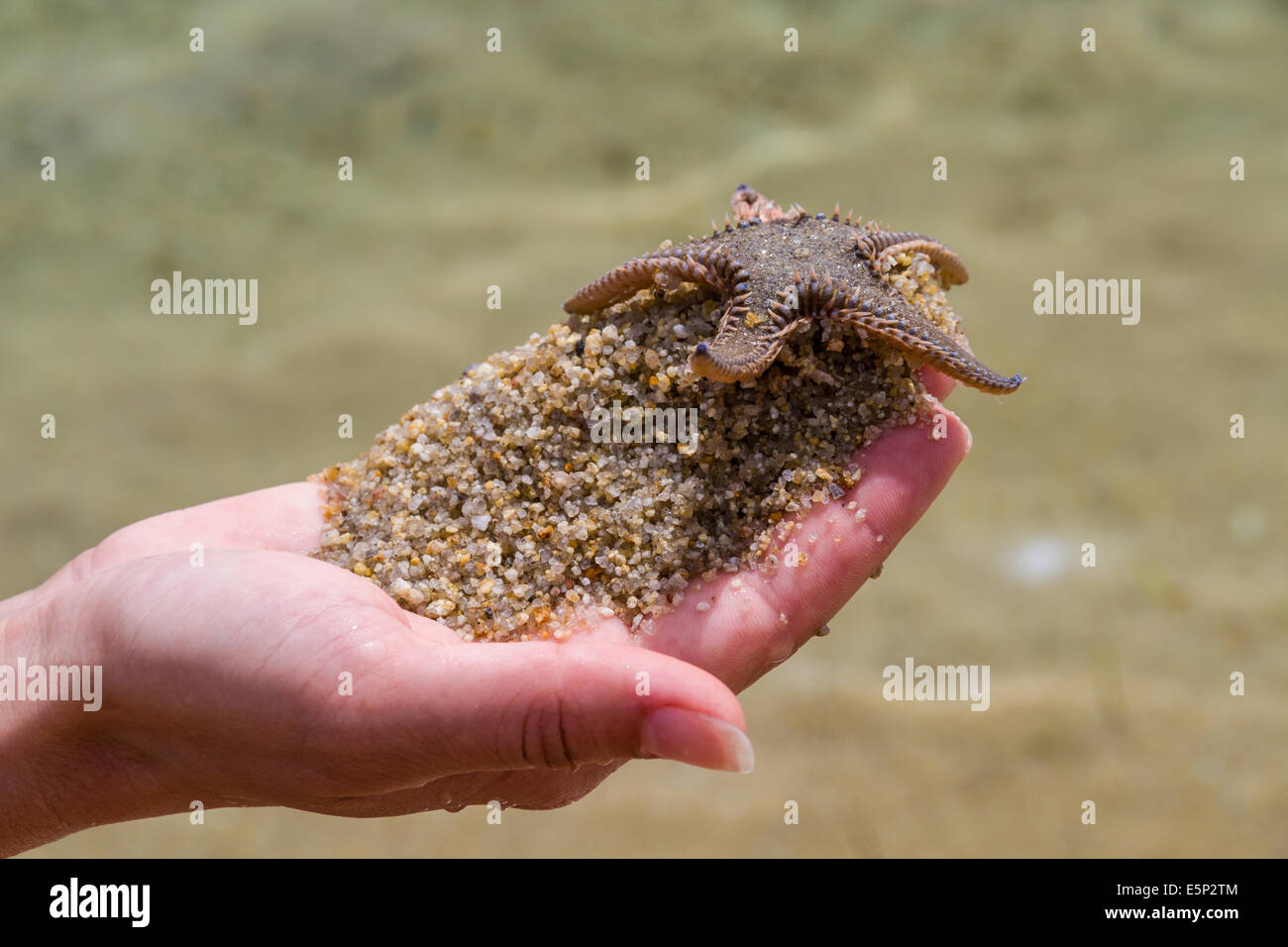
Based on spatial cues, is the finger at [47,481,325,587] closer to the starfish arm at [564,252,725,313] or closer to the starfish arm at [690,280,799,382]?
the starfish arm at [564,252,725,313]

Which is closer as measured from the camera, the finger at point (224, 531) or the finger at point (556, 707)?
the finger at point (556, 707)

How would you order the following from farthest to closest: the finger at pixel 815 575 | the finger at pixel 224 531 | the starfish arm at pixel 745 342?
the finger at pixel 224 531 → the finger at pixel 815 575 → the starfish arm at pixel 745 342

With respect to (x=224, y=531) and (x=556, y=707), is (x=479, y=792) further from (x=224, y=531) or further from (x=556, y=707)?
(x=224, y=531)

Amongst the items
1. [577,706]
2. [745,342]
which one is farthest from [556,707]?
[745,342]

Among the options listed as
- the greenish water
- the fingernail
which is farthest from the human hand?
the greenish water

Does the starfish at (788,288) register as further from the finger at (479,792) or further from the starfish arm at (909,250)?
the finger at (479,792)

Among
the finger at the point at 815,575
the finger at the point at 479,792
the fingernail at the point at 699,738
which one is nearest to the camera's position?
the fingernail at the point at 699,738

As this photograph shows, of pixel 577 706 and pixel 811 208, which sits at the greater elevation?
pixel 811 208

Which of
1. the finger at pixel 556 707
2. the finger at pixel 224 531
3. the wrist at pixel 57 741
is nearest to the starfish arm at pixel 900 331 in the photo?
the finger at pixel 556 707
